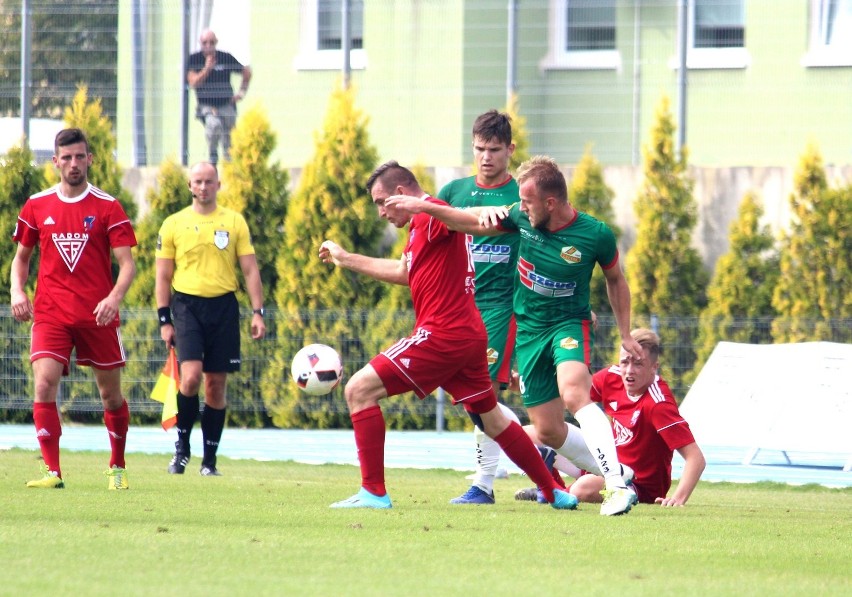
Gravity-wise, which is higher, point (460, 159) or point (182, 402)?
point (460, 159)

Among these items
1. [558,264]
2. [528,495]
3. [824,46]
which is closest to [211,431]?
[528,495]

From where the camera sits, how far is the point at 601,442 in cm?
823

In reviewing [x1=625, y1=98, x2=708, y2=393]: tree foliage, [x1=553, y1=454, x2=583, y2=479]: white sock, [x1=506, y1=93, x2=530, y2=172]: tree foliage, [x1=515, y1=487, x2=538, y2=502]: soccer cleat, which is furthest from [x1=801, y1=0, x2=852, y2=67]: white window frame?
[x1=515, y1=487, x2=538, y2=502]: soccer cleat

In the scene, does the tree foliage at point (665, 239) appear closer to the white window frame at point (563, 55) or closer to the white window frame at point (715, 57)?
the white window frame at point (715, 57)

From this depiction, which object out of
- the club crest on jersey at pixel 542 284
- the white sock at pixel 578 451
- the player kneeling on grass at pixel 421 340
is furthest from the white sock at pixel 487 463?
the player kneeling on grass at pixel 421 340

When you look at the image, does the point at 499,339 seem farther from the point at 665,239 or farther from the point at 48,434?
the point at 665,239

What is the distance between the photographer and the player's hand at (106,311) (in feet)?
30.1

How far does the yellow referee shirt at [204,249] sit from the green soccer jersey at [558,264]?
11.6 feet

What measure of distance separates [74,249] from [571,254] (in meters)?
3.30

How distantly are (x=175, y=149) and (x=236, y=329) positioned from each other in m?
8.94

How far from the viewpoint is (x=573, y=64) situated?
2097cm

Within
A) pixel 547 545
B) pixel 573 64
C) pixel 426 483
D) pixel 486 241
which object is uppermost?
pixel 573 64

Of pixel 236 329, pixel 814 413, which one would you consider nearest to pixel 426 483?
pixel 236 329

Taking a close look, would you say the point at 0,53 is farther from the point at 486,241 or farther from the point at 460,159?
the point at 486,241
